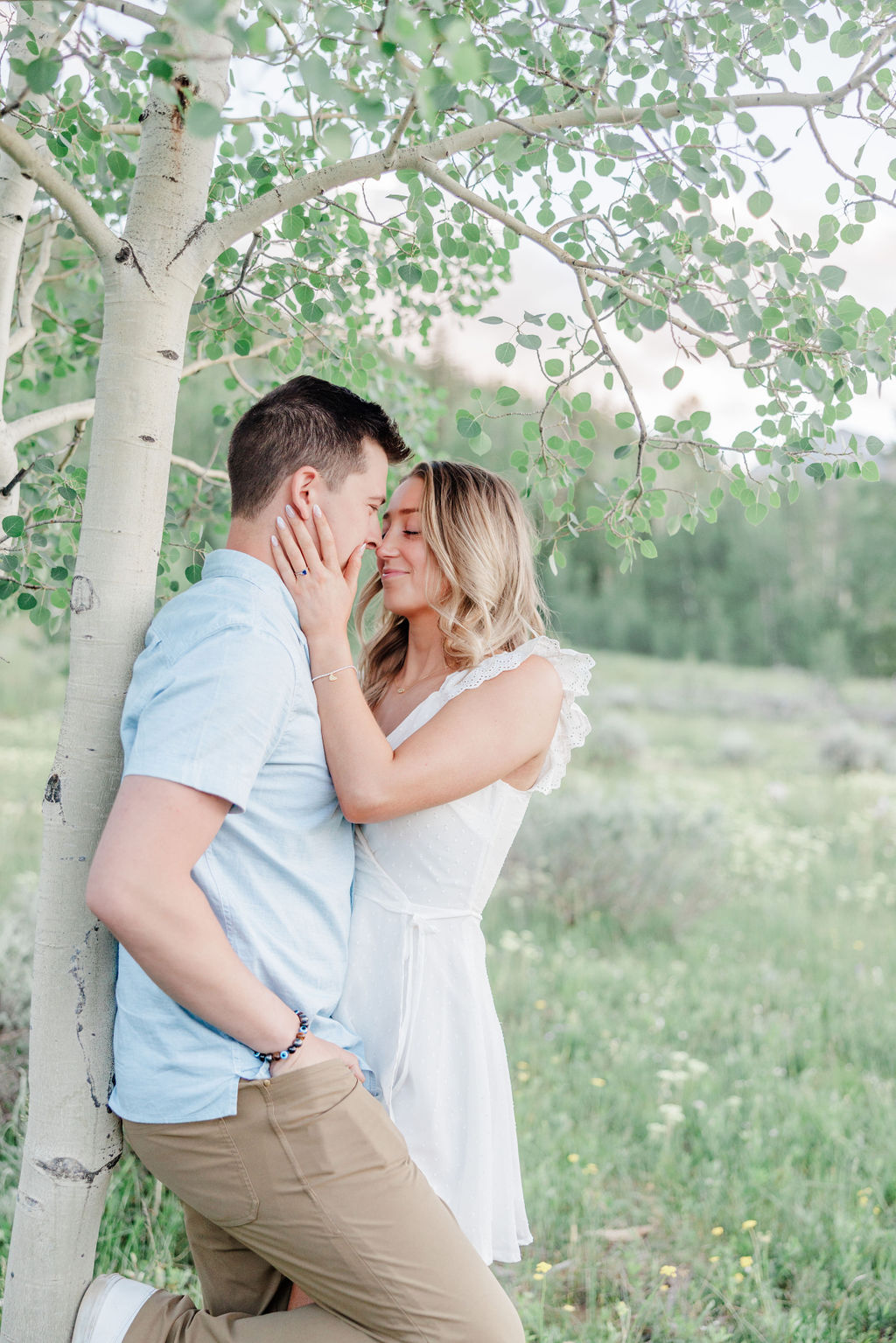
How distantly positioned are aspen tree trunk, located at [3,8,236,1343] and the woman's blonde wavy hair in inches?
28.7

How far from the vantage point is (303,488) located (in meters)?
1.86

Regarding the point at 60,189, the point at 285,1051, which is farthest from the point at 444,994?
the point at 60,189

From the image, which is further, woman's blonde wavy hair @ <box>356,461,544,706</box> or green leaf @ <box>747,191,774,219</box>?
woman's blonde wavy hair @ <box>356,461,544,706</box>

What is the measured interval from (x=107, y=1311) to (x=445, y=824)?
3.45 ft

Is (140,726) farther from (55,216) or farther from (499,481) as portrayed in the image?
(55,216)

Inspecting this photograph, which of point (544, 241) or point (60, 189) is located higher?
point (544, 241)

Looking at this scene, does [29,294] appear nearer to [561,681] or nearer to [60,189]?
[60,189]

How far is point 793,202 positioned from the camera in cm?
224

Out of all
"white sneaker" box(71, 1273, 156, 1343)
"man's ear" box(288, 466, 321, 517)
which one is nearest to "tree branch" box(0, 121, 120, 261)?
"man's ear" box(288, 466, 321, 517)

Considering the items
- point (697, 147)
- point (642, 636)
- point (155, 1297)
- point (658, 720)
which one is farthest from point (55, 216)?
point (642, 636)

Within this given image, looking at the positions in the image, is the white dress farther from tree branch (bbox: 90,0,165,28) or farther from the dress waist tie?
tree branch (bbox: 90,0,165,28)

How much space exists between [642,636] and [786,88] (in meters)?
37.1

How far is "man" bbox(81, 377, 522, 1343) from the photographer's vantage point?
1420mm

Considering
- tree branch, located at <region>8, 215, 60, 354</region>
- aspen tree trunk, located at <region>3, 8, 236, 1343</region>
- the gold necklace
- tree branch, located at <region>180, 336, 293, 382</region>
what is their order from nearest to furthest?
aspen tree trunk, located at <region>3, 8, 236, 1343</region> → the gold necklace → tree branch, located at <region>180, 336, 293, 382</region> → tree branch, located at <region>8, 215, 60, 354</region>
